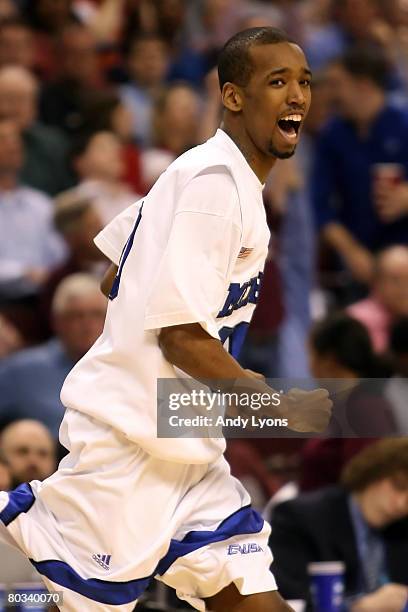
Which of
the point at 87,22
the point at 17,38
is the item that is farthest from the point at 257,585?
the point at 87,22

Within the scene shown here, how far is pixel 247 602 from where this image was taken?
320 centimetres

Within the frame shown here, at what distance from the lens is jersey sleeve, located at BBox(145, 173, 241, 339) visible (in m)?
2.98

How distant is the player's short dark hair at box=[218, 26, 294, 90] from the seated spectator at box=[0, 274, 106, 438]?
9.09 feet

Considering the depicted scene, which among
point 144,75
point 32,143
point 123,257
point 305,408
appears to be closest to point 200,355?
point 305,408

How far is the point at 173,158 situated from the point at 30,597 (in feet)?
14.2

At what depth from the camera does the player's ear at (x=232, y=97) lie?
10.5 feet

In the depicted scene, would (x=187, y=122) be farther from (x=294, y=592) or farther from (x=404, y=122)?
(x=294, y=592)

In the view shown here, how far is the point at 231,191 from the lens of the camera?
10.1 feet

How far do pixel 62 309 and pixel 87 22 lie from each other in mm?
3060

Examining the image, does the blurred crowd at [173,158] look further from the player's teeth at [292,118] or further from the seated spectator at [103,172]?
the player's teeth at [292,118]

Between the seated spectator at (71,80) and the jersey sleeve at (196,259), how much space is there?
4402 mm

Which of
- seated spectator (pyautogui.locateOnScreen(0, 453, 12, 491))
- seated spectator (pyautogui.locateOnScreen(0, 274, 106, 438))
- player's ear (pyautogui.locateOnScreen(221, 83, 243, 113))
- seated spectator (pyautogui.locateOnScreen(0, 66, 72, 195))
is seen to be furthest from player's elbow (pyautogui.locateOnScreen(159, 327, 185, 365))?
seated spectator (pyautogui.locateOnScreen(0, 66, 72, 195))

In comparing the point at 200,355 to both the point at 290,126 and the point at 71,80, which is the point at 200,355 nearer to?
the point at 290,126

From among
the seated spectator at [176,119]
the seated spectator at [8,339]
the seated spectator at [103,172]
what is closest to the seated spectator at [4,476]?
the seated spectator at [8,339]
